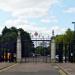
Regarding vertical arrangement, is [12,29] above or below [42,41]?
above

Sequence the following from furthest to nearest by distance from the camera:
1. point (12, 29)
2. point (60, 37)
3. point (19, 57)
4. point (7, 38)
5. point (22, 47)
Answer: point (12, 29) < point (7, 38) < point (60, 37) < point (22, 47) < point (19, 57)

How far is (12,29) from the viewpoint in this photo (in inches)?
6196

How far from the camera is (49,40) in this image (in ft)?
214

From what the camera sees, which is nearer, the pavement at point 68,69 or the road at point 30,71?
the road at point 30,71

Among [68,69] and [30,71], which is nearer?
[30,71]

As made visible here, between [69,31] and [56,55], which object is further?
[69,31]

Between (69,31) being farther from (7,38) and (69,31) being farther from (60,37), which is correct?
(7,38)

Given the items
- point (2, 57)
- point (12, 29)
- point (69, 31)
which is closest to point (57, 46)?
point (2, 57)

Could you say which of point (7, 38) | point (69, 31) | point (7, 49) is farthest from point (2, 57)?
point (7, 38)

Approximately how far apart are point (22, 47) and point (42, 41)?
534 cm

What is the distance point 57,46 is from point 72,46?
5.14 m

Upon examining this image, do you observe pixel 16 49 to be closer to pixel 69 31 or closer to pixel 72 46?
pixel 72 46

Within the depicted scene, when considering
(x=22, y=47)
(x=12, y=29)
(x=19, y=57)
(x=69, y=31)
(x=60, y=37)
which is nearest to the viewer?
(x=19, y=57)

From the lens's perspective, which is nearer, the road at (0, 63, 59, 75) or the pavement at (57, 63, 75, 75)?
the road at (0, 63, 59, 75)
